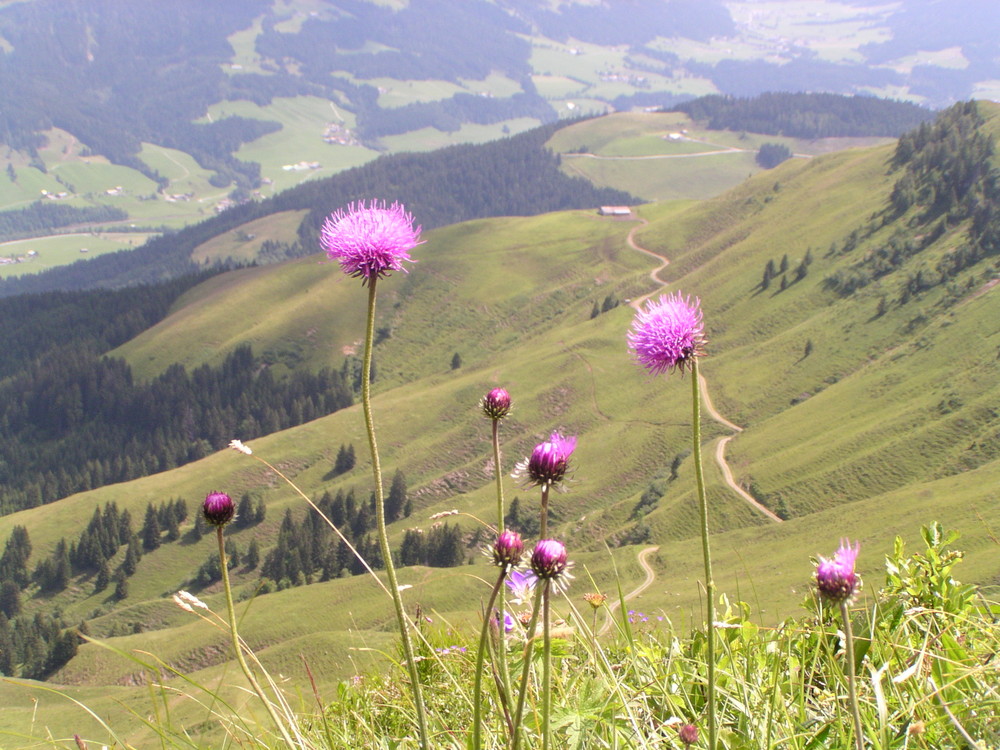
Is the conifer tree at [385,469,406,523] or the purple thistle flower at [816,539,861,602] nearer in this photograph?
the purple thistle flower at [816,539,861,602]

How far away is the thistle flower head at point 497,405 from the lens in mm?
6441

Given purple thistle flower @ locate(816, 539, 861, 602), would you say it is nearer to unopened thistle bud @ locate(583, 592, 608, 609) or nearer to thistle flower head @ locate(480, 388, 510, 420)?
unopened thistle bud @ locate(583, 592, 608, 609)

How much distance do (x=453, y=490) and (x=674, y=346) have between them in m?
160

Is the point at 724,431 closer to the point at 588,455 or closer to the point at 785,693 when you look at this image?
the point at 588,455

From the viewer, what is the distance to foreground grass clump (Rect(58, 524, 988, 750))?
5.78 meters

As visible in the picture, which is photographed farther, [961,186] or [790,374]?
[961,186]

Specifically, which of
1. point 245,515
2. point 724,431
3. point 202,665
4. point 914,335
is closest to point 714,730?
point 202,665

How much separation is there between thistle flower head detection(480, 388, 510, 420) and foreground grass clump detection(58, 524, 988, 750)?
1588mm

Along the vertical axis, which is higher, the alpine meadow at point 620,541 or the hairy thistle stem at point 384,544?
the hairy thistle stem at point 384,544

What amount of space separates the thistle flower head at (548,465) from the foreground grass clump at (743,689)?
0.96 m

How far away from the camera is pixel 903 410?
111188 mm

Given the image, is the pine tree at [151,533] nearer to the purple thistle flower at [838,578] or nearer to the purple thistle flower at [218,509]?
the purple thistle flower at [218,509]

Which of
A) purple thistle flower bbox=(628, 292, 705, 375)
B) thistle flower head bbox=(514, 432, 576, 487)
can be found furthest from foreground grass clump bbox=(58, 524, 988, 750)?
purple thistle flower bbox=(628, 292, 705, 375)

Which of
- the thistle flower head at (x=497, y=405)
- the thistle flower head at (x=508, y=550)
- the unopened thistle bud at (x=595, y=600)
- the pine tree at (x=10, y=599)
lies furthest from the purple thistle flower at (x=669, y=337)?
the pine tree at (x=10, y=599)
